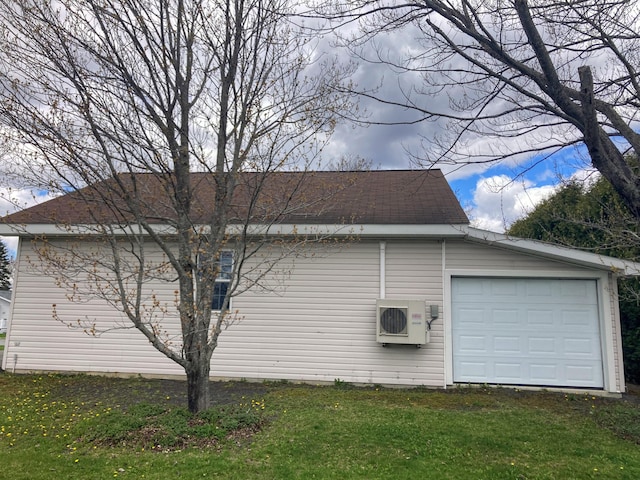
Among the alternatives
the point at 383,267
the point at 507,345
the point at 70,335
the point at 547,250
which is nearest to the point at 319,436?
the point at 383,267

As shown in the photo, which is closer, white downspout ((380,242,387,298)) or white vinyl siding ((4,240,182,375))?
white downspout ((380,242,387,298))

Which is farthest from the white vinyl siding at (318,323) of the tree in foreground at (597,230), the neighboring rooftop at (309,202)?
the tree in foreground at (597,230)

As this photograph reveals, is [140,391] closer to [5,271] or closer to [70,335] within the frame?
[70,335]

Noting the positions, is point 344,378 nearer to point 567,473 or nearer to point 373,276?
point 373,276

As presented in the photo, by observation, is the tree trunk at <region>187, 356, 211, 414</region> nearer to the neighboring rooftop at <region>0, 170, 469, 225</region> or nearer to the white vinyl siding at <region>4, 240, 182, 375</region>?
the neighboring rooftop at <region>0, 170, 469, 225</region>

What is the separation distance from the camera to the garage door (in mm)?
7406

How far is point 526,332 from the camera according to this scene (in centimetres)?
757

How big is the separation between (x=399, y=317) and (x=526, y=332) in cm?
228

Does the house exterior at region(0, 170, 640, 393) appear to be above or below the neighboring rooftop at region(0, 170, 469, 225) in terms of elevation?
below

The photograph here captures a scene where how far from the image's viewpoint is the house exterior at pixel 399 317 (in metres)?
7.41

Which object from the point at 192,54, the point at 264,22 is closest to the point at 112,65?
the point at 192,54

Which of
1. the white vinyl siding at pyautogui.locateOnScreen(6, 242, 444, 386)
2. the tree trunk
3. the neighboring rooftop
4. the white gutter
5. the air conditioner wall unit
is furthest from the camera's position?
the white vinyl siding at pyautogui.locateOnScreen(6, 242, 444, 386)

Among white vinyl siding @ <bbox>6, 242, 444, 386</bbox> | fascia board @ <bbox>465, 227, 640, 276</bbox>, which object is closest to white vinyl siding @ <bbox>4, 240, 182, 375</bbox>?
white vinyl siding @ <bbox>6, 242, 444, 386</bbox>

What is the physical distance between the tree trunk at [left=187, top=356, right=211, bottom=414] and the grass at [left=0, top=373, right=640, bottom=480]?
15cm
